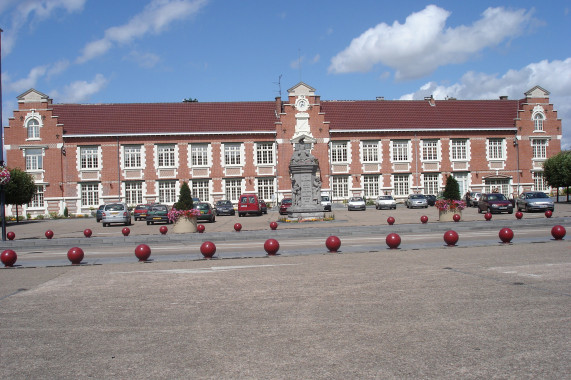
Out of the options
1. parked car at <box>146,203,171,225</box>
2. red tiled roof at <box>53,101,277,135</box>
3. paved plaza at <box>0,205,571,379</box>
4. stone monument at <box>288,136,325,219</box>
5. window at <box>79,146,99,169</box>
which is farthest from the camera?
red tiled roof at <box>53,101,277,135</box>

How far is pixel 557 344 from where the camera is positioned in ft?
21.5

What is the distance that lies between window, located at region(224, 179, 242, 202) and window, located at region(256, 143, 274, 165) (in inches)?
121

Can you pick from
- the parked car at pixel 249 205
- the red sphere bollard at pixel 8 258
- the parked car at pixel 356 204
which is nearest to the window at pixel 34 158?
the parked car at pixel 249 205

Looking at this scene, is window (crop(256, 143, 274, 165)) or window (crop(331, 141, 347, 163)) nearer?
window (crop(256, 143, 274, 165))

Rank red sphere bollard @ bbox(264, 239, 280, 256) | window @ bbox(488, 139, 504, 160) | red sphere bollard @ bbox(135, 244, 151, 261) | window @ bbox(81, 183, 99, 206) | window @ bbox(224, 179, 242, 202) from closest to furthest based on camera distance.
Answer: red sphere bollard @ bbox(135, 244, 151, 261) → red sphere bollard @ bbox(264, 239, 280, 256) → window @ bbox(81, 183, 99, 206) → window @ bbox(224, 179, 242, 202) → window @ bbox(488, 139, 504, 160)

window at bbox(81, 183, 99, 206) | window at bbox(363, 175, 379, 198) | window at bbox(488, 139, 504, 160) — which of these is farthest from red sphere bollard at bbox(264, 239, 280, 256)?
window at bbox(488, 139, 504, 160)

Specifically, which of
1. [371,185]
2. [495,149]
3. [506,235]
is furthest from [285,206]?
[506,235]

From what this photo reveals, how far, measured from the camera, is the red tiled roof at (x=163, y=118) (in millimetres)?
58062

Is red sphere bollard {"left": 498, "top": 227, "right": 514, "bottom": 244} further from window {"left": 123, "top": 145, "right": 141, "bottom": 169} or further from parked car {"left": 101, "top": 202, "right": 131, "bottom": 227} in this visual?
window {"left": 123, "top": 145, "right": 141, "bottom": 169}

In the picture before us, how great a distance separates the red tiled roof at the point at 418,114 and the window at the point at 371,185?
545cm

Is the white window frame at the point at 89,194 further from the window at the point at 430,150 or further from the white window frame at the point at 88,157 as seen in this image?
the window at the point at 430,150

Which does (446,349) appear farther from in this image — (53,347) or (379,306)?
(53,347)

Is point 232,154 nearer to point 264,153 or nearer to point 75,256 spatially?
point 264,153

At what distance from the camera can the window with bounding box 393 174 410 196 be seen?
60.7 meters
